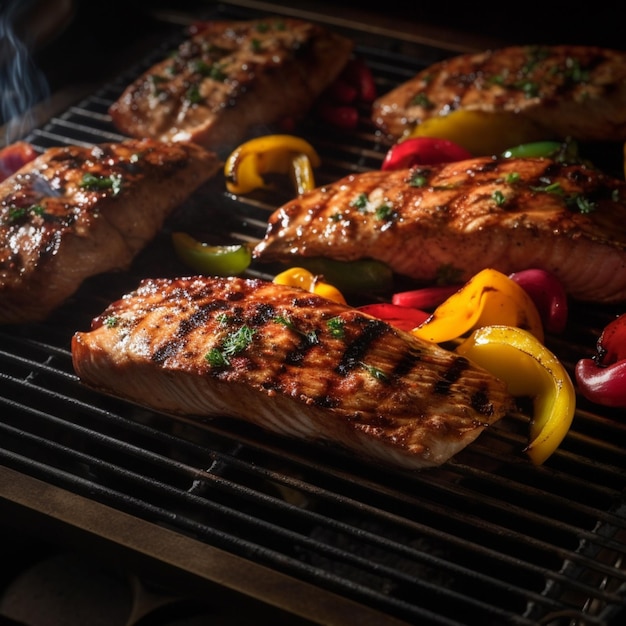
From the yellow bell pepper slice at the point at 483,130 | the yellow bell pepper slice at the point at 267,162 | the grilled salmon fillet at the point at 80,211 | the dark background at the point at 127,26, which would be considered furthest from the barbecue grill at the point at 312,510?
the dark background at the point at 127,26

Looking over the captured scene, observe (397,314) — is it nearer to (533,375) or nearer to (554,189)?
(533,375)

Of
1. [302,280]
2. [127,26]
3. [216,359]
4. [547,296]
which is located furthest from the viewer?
[127,26]

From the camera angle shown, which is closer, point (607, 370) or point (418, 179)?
point (607, 370)

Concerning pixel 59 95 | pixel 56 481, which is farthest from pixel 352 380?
pixel 59 95

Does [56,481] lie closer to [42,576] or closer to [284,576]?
[42,576]

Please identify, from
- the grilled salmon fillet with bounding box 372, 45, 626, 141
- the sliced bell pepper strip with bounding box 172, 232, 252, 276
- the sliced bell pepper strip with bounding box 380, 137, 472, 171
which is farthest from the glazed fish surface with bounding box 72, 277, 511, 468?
the grilled salmon fillet with bounding box 372, 45, 626, 141

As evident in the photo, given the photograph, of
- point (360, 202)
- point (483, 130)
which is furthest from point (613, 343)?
point (483, 130)
